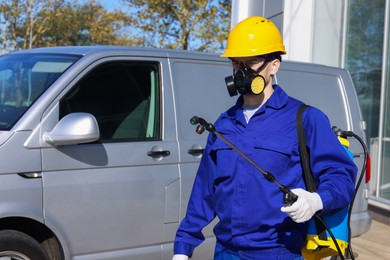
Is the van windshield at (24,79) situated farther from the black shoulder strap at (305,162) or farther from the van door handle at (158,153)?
the black shoulder strap at (305,162)

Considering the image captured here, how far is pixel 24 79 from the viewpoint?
14.3 feet

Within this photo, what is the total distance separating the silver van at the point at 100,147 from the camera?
387cm

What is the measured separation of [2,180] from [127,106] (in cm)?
119

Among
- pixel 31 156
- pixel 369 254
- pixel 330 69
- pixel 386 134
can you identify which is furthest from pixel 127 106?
pixel 386 134

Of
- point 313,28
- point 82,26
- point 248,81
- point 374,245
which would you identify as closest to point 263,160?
point 248,81

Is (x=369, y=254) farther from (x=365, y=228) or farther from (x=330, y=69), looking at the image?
(x=330, y=69)

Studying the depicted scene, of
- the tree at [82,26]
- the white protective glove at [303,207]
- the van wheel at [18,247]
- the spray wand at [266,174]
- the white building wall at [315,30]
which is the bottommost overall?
the van wheel at [18,247]

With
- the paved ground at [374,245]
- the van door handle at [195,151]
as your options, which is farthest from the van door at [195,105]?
the paved ground at [374,245]

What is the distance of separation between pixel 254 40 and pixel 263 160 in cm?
50

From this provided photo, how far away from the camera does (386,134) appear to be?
31.8 ft

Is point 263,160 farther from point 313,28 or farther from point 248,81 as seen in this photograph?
point 313,28

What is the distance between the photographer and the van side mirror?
152 inches

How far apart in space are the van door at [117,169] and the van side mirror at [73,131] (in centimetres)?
10

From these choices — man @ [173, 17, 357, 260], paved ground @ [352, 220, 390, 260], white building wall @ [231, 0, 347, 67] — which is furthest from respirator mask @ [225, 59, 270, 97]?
white building wall @ [231, 0, 347, 67]
